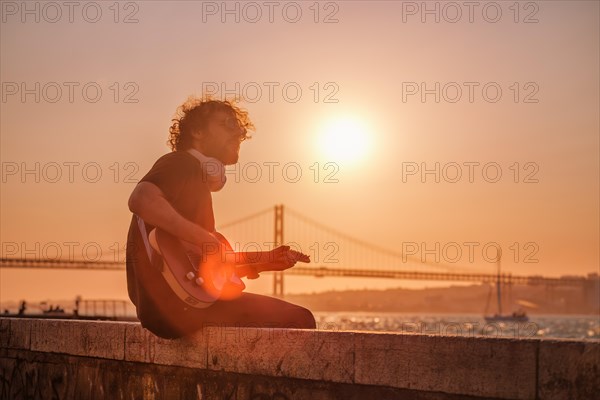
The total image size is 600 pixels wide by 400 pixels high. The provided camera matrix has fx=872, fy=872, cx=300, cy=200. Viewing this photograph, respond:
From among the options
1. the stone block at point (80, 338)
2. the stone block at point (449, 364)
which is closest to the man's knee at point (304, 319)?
the stone block at point (449, 364)

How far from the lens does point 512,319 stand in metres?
116

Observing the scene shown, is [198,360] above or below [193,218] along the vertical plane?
below

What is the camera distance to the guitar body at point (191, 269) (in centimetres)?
380

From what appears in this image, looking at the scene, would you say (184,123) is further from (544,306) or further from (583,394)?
(544,306)

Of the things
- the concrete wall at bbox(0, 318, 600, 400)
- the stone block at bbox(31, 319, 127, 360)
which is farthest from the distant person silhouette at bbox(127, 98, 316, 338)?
the stone block at bbox(31, 319, 127, 360)

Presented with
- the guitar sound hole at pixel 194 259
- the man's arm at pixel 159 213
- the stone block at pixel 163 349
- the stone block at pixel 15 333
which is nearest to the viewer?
the man's arm at pixel 159 213

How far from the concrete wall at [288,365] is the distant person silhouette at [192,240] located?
15 centimetres

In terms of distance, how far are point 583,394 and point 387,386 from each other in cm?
76

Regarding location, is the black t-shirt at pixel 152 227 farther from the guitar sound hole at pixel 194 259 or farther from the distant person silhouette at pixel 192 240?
the guitar sound hole at pixel 194 259

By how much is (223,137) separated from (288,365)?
125 cm

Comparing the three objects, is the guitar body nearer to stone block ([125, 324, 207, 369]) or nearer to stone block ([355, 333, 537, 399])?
stone block ([125, 324, 207, 369])

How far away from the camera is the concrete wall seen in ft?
8.94

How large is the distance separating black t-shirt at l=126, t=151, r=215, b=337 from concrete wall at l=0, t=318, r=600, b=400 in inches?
8.1

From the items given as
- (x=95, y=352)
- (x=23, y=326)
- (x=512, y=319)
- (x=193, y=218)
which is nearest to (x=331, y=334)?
(x=193, y=218)
